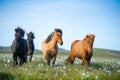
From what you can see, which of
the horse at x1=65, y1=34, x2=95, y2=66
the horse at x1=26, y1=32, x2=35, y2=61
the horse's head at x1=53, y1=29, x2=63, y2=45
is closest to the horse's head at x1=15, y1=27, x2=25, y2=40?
the horse's head at x1=53, y1=29, x2=63, y2=45

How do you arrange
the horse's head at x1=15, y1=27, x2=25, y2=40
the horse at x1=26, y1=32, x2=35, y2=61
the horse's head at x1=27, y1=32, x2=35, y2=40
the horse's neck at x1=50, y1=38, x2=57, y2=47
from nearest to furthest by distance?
the horse's head at x1=15, y1=27, x2=25, y2=40
the horse's neck at x1=50, y1=38, x2=57, y2=47
the horse at x1=26, y1=32, x2=35, y2=61
the horse's head at x1=27, y1=32, x2=35, y2=40

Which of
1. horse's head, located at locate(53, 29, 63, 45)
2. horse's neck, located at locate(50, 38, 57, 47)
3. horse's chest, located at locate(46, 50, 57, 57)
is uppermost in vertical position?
horse's head, located at locate(53, 29, 63, 45)

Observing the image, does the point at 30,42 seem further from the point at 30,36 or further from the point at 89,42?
the point at 89,42

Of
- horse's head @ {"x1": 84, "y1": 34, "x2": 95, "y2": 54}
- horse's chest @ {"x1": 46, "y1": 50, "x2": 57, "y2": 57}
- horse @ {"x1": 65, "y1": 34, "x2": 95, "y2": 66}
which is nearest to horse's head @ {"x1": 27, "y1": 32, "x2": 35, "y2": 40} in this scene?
horse @ {"x1": 65, "y1": 34, "x2": 95, "y2": 66}

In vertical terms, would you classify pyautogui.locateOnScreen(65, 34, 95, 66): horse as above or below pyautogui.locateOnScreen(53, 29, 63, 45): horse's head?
below

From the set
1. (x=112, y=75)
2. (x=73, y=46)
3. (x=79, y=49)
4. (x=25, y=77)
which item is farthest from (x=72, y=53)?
(x=25, y=77)

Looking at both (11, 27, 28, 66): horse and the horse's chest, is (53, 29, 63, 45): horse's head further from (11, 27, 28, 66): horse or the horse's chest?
(11, 27, 28, 66): horse

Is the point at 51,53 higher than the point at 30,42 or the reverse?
the reverse

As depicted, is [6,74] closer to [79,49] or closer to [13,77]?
[13,77]

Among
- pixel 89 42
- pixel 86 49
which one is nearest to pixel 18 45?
pixel 86 49

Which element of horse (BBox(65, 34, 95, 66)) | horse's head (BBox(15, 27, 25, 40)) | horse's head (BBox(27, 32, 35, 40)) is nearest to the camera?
horse's head (BBox(15, 27, 25, 40))

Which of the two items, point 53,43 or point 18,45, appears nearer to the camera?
point 18,45

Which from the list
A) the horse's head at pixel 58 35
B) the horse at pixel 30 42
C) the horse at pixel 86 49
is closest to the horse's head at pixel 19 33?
the horse's head at pixel 58 35

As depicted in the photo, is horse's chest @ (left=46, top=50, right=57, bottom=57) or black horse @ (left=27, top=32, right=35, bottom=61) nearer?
horse's chest @ (left=46, top=50, right=57, bottom=57)
